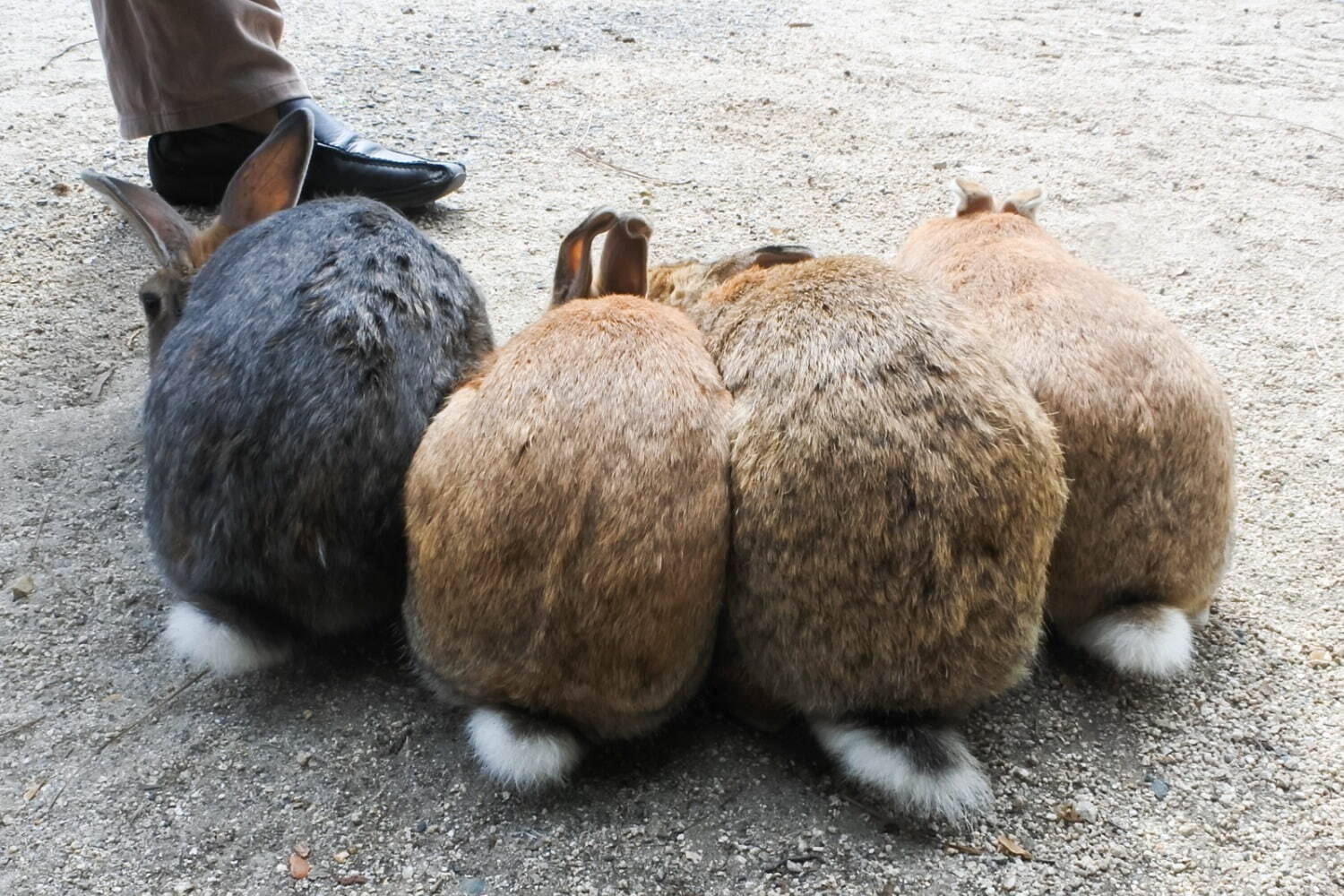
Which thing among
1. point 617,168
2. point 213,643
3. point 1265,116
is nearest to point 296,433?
point 213,643

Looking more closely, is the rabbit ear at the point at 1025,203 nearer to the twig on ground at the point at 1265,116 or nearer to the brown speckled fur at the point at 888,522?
the brown speckled fur at the point at 888,522

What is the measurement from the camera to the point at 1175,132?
17.6ft

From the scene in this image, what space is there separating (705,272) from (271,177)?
134 centimetres

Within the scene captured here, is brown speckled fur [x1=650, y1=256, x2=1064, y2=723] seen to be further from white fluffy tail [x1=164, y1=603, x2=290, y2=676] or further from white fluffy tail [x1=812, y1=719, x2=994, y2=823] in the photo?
white fluffy tail [x1=164, y1=603, x2=290, y2=676]

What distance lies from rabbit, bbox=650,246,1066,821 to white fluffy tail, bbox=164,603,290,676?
1032 mm

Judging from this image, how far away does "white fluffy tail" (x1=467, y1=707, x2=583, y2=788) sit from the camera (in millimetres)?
2176


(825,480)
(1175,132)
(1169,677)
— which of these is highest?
(1175,132)

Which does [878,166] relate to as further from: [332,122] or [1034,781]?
[1034,781]

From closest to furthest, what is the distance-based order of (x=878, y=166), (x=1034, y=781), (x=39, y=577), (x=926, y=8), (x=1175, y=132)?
(x=1034, y=781) → (x=39, y=577) → (x=878, y=166) → (x=1175, y=132) → (x=926, y=8)

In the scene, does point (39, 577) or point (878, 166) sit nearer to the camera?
point (39, 577)

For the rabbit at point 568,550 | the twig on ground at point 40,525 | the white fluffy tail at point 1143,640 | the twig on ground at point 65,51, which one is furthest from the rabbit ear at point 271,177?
the twig on ground at point 65,51

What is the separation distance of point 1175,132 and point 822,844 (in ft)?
14.7

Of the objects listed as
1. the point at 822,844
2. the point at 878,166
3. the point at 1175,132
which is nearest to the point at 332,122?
the point at 878,166

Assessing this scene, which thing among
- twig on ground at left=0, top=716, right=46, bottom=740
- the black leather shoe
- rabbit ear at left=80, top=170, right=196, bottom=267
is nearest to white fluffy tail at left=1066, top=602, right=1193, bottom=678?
twig on ground at left=0, top=716, right=46, bottom=740
